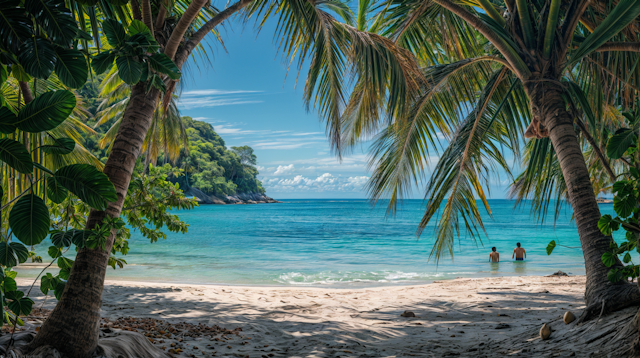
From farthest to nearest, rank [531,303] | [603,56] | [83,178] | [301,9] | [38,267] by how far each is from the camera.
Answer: [38,267]
[531,303]
[603,56]
[301,9]
[83,178]

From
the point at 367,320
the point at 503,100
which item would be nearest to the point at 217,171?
the point at 367,320

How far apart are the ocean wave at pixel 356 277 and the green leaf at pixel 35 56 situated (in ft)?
27.8

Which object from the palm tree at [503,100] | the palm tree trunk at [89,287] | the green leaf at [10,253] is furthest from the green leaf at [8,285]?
the palm tree at [503,100]

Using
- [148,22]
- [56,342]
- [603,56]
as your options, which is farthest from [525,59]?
[56,342]

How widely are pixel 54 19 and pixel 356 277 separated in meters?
9.80

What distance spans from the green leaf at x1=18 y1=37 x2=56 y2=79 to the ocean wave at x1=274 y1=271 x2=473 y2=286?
848 cm

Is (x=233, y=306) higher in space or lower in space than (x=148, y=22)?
lower

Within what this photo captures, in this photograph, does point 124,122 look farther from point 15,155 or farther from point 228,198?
point 228,198

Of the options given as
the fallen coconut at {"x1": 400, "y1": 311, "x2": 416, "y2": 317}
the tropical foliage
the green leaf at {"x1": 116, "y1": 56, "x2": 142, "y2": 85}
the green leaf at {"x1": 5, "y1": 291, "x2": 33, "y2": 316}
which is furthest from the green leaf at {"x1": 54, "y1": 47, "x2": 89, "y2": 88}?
the tropical foliage

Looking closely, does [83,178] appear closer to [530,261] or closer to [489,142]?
[489,142]

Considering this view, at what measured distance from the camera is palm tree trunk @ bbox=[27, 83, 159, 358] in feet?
6.18

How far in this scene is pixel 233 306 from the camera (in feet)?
16.6

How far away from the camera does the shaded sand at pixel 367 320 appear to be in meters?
2.83

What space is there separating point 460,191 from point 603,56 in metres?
2.25
